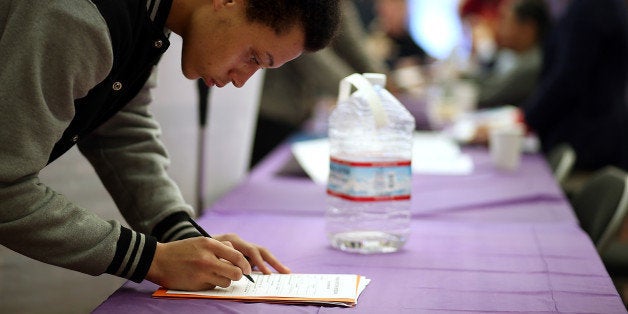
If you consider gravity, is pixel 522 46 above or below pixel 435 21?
above

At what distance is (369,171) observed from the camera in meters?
1.45

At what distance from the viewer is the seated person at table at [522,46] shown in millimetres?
4059

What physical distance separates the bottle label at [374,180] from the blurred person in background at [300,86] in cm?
179

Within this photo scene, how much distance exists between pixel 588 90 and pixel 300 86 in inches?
48.9

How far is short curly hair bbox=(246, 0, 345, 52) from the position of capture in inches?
42.8

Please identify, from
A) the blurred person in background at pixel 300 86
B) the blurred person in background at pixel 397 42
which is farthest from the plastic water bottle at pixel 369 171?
the blurred person in background at pixel 397 42

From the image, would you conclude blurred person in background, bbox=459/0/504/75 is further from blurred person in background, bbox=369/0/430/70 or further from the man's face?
the man's face

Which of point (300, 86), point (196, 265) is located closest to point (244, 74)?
point (196, 265)

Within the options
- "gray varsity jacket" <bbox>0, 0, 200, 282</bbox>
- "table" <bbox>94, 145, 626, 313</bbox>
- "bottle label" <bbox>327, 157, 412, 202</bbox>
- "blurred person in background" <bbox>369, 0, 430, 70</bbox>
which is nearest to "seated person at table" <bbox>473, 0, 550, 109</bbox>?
"table" <bbox>94, 145, 626, 313</bbox>

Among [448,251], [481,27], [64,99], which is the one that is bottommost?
[481,27]

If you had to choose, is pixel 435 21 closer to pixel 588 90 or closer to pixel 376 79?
pixel 588 90

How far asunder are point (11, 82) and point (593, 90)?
2772 millimetres

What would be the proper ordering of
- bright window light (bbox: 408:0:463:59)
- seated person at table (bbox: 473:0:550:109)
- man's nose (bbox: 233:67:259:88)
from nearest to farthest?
man's nose (bbox: 233:67:259:88) → seated person at table (bbox: 473:0:550:109) → bright window light (bbox: 408:0:463:59)

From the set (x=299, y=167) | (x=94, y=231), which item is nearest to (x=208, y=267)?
(x=94, y=231)
